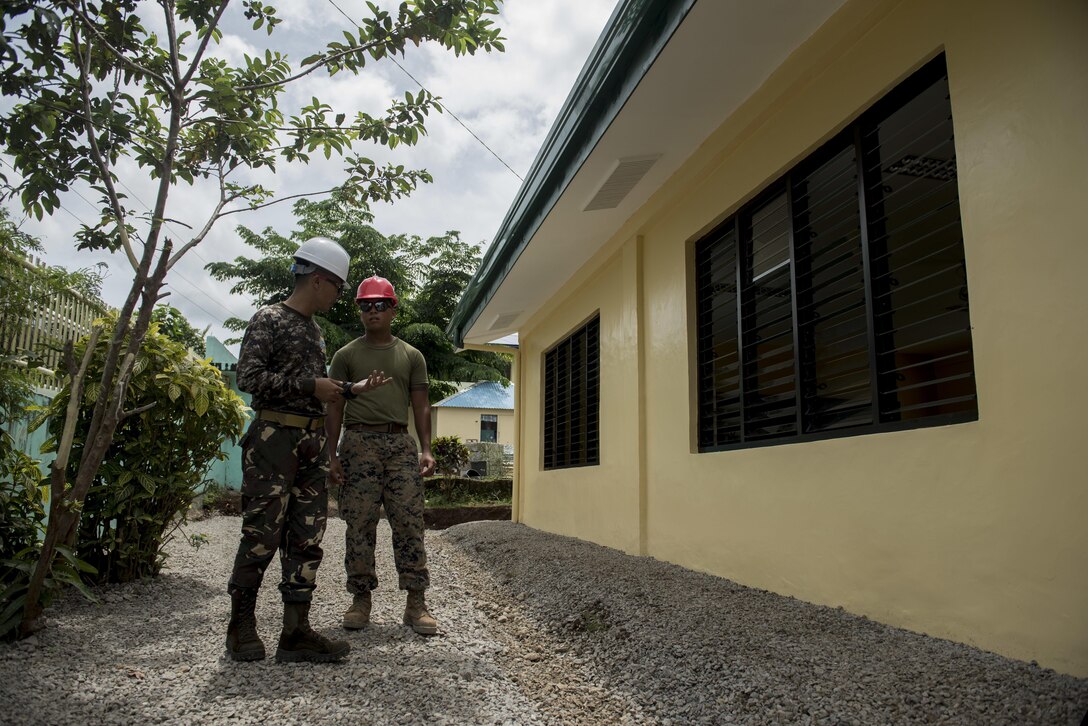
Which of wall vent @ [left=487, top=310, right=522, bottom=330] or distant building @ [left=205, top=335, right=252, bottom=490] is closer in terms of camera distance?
wall vent @ [left=487, top=310, right=522, bottom=330]

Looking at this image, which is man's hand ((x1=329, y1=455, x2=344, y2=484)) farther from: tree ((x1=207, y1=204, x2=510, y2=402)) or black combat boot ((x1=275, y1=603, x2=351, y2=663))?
tree ((x1=207, y1=204, x2=510, y2=402))

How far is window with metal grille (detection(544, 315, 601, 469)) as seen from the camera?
755 centimetres

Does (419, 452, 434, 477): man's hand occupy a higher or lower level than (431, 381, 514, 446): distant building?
lower

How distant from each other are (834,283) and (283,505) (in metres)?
3.03

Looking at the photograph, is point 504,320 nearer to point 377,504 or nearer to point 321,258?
point 377,504

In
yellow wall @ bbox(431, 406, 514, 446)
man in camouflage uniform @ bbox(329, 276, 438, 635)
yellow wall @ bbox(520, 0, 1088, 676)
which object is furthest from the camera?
yellow wall @ bbox(431, 406, 514, 446)

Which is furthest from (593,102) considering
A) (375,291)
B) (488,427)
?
(488,427)

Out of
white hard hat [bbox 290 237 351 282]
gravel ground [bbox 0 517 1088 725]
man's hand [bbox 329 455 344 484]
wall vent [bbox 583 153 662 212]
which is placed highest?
wall vent [bbox 583 153 662 212]

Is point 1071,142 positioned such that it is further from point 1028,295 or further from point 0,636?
point 0,636

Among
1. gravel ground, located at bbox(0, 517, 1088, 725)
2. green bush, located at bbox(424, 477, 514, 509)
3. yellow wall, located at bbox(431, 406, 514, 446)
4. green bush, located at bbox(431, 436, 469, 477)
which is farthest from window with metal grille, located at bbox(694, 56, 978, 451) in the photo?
yellow wall, located at bbox(431, 406, 514, 446)

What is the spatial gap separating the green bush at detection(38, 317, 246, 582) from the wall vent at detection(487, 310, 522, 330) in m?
5.20

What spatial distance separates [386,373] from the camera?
3.74 meters

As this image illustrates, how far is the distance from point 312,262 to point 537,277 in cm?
481

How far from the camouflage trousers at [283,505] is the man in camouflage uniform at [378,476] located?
0.37 m
